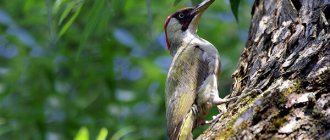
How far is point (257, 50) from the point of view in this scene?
550 cm

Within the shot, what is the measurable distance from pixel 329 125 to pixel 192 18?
3725 mm

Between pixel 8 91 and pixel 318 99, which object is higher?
pixel 8 91

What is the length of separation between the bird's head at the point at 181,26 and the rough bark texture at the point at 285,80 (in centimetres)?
178

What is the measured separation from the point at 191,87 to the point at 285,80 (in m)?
1.64

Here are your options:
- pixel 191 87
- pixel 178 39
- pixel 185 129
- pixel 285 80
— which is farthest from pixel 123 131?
pixel 285 80

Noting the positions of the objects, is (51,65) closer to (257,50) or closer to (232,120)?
(257,50)

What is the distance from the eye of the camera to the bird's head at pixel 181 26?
748 cm

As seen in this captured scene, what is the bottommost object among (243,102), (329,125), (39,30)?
(329,125)

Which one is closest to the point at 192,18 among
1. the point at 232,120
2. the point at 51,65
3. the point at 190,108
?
the point at 190,108

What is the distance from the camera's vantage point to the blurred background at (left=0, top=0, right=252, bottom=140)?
9.27 metres

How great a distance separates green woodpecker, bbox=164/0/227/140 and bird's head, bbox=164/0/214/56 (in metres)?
0.40

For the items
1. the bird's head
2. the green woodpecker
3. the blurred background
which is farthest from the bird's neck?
the blurred background

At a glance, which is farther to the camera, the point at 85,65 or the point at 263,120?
the point at 85,65

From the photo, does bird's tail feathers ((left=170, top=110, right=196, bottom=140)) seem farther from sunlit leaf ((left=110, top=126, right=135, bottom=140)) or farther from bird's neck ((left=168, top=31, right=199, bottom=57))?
sunlit leaf ((left=110, top=126, right=135, bottom=140))
